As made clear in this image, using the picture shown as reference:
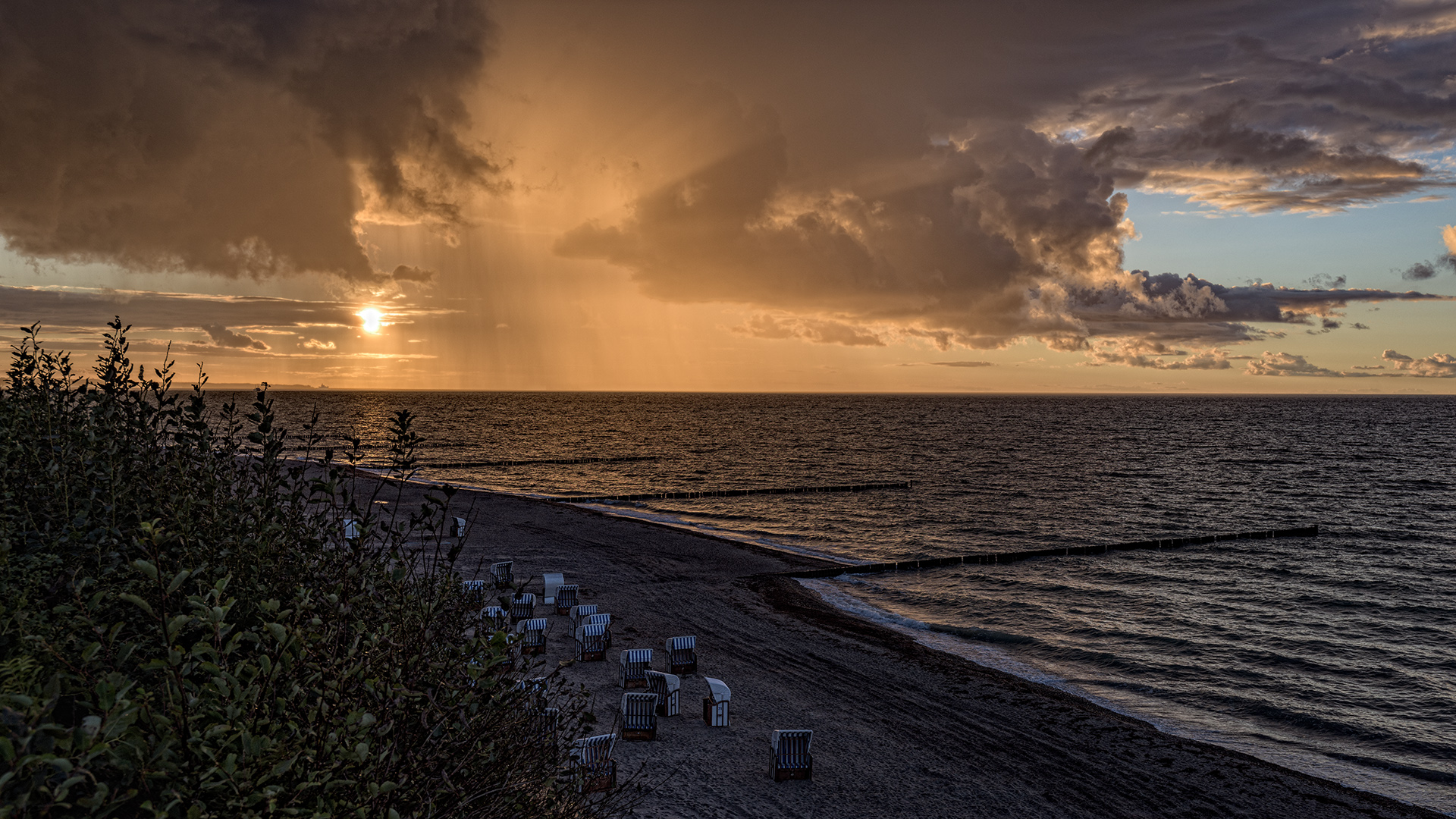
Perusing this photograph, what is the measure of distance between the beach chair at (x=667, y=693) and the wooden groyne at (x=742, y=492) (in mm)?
41457

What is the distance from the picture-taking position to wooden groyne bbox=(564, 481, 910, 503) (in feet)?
206

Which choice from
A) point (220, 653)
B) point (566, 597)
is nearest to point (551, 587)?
point (566, 597)

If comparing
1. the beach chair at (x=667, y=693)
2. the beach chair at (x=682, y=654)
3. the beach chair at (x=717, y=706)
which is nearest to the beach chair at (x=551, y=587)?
the beach chair at (x=682, y=654)

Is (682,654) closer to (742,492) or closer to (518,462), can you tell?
(742,492)

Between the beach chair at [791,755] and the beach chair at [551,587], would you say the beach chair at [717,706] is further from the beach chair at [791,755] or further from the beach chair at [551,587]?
the beach chair at [551,587]

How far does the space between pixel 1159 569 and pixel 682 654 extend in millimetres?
33504

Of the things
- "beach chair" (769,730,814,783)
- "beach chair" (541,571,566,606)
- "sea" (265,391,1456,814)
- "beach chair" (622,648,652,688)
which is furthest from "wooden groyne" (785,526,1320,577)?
"beach chair" (769,730,814,783)

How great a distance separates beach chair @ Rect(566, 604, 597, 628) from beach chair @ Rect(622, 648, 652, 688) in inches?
148

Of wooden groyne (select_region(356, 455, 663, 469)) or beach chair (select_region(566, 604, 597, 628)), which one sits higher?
beach chair (select_region(566, 604, 597, 628))

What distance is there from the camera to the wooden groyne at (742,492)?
6285cm

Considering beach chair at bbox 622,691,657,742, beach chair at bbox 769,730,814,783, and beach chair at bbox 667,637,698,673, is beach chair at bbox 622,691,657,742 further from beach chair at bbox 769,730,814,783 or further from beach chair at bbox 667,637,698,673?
beach chair at bbox 667,637,698,673

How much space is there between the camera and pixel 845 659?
25203 millimetres

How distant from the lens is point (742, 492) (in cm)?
7012

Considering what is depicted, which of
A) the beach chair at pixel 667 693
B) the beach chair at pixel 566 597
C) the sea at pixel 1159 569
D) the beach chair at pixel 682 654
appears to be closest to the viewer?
the beach chair at pixel 667 693
